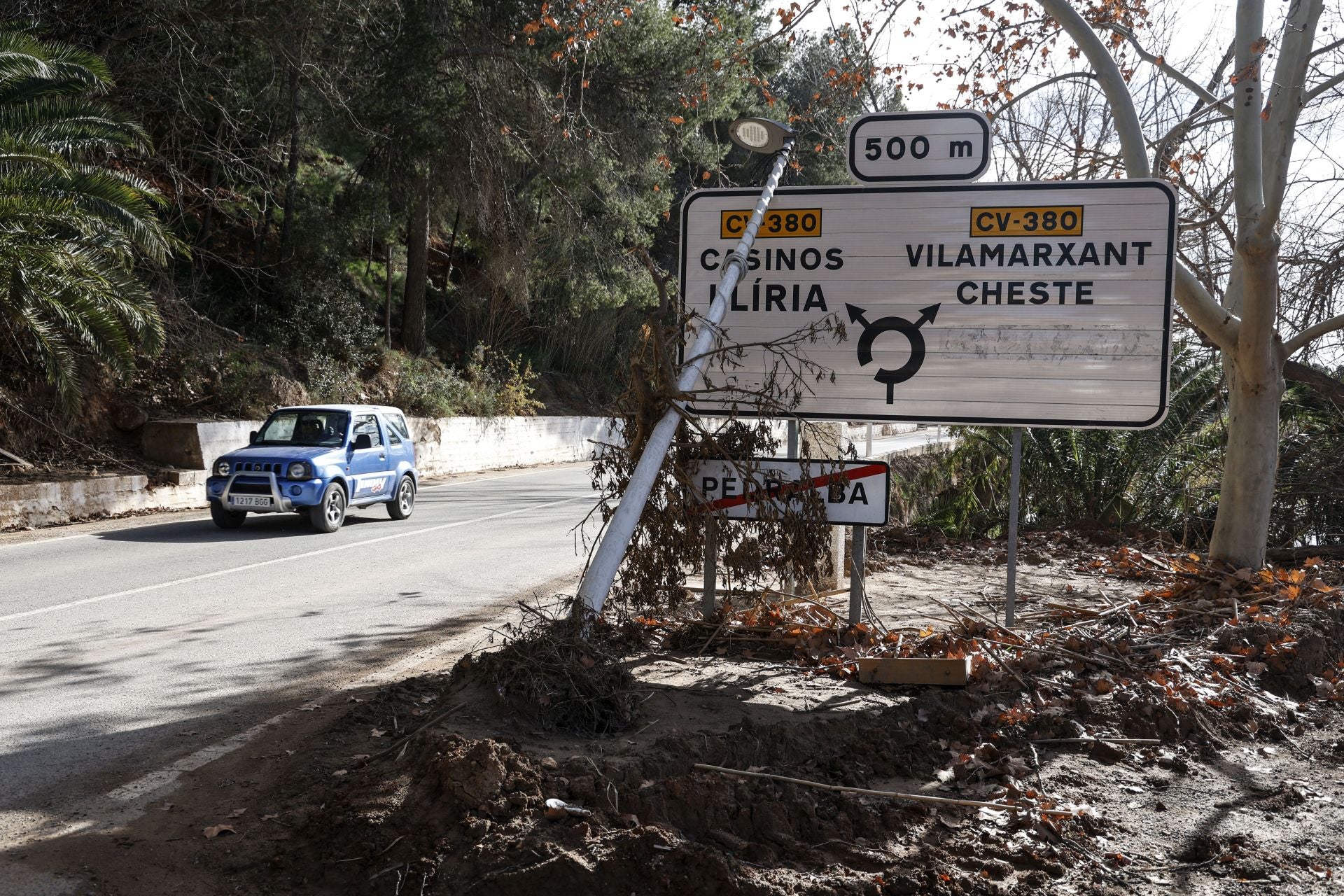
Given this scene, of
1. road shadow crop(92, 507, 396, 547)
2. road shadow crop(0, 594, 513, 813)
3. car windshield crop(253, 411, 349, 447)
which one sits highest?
car windshield crop(253, 411, 349, 447)

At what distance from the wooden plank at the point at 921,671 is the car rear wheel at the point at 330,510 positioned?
30.9 ft

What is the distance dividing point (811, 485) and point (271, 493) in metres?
8.75

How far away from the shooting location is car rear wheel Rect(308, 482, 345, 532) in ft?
43.6

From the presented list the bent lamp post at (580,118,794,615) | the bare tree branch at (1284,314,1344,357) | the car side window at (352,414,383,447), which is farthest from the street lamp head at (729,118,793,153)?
the car side window at (352,414,383,447)

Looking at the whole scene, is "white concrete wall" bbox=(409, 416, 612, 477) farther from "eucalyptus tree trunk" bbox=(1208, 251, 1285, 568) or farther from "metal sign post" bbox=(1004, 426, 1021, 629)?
"metal sign post" bbox=(1004, 426, 1021, 629)

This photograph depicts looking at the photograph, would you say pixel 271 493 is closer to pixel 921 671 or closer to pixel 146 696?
pixel 146 696

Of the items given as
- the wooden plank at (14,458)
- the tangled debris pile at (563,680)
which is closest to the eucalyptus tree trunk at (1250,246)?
the tangled debris pile at (563,680)

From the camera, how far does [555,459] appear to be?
3044cm

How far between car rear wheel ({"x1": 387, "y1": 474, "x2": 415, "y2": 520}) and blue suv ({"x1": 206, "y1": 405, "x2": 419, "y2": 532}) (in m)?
0.01

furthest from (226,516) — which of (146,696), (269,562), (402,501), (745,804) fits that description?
(745,804)

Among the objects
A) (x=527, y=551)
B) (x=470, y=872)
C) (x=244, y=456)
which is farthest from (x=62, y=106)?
(x=470, y=872)

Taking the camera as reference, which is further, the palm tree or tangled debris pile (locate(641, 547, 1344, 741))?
the palm tree

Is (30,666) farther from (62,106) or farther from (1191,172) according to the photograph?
(1191,172)

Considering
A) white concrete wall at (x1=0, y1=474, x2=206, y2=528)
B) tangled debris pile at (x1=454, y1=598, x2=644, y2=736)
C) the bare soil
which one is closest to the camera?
the bare soil
